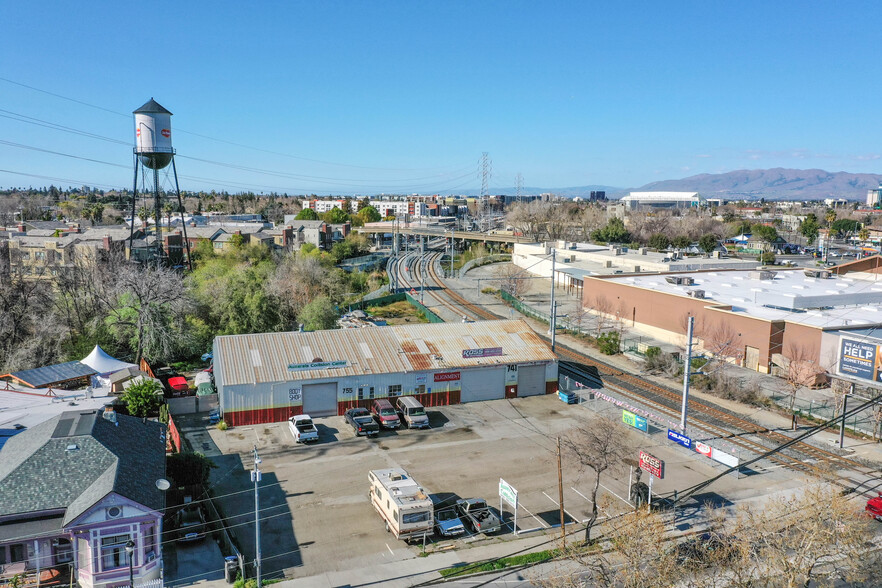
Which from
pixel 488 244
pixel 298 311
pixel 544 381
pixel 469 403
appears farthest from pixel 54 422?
pixel 488 244

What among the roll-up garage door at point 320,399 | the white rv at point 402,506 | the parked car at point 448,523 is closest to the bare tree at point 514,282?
the roll-up garage door at point 320,399

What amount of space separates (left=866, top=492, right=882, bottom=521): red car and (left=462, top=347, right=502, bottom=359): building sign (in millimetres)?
21063

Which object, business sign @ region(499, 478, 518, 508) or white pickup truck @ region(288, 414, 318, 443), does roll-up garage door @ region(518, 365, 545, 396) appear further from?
business sign @ region(499, 478, 518, 508)

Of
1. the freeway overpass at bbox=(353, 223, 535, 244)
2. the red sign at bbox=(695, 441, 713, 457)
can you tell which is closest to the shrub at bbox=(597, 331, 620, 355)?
the red sign at bbox=(695, 441, 713, 457)

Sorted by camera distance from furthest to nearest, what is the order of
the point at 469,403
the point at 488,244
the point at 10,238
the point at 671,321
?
1. the point at 488,244
2. the point at 10,238
3. the point at 671,321
4. the point at 469,403

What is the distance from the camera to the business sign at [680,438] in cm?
3128

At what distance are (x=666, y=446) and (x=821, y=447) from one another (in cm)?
794

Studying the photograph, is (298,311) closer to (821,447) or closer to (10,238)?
(821,447)

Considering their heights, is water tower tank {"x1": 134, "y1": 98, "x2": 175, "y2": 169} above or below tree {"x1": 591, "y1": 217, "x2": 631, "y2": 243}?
above

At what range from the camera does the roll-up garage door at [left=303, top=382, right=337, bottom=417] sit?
119 feet

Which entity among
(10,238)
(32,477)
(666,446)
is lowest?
(666,446)

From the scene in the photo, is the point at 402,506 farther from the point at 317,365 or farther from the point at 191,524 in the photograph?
the point at 317,365

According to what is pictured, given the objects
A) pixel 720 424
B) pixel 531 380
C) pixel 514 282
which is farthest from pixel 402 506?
pixel 514 282

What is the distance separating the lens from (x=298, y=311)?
6053 centimetres
